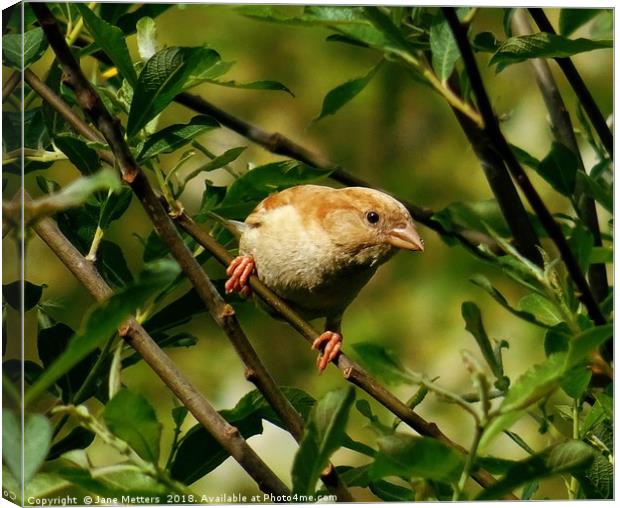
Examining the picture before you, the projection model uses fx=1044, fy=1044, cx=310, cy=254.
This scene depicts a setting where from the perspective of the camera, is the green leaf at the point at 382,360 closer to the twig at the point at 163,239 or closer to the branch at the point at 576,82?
the twig at the point at 163,239

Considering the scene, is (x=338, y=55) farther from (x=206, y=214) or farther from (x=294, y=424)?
(x=294, y=424)

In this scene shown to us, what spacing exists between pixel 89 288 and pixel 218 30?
968 millimetres

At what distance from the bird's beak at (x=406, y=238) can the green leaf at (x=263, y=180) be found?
1.54 feet

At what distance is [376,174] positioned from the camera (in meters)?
2.73

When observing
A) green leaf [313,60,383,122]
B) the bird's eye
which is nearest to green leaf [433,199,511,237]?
→ green leaf [313,60,383,122]

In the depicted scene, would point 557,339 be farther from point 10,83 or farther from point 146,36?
point 10,83

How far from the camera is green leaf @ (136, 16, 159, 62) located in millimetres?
1827

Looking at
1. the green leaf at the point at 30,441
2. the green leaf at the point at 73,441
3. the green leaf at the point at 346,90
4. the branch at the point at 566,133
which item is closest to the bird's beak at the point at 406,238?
the branch at the point at 566,133

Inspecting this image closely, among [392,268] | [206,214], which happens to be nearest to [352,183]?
[206,214]

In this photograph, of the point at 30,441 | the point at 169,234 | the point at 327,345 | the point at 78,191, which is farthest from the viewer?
the point at 327,345

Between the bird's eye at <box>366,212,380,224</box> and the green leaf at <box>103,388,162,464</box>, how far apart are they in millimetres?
1160

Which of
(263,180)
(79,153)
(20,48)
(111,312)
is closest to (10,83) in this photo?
(20,48)

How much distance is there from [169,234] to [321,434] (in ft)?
1.09

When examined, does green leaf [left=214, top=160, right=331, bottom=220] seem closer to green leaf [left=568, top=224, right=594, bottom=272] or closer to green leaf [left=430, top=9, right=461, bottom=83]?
green leaf [left=430, top=9, right=461, bottom=83]
